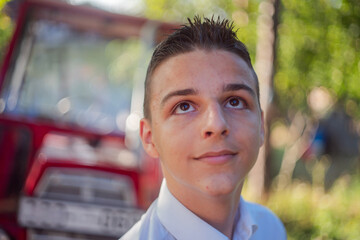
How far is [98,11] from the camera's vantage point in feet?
14.0

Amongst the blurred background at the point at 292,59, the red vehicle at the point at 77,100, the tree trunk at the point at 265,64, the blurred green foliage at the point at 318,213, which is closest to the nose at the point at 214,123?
the red vehicle at the point at 77,100

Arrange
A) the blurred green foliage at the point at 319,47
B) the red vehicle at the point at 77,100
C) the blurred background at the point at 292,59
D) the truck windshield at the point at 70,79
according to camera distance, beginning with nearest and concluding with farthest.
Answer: the red vehicle at the point at 77,100 → the truck windshield at the point at 70,79 → the blurred background at the point at 292,59 → the blurred green foliage at the point at 319,47

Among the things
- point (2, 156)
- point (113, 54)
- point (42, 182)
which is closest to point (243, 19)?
point (113, 54)

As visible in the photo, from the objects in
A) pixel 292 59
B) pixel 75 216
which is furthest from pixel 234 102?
pixel 292 59

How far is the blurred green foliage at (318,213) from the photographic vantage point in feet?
16.5

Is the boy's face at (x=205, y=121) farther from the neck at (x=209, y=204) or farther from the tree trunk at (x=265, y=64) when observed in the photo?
the tree trunk at (x=265, y=64)

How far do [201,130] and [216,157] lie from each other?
0.24ft

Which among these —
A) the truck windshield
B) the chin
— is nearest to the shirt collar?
the chin

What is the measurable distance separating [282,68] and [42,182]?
5532 millimetres

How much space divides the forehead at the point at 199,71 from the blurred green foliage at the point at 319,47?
345cm

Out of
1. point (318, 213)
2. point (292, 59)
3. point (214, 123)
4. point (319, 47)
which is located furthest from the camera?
point (292, 59)

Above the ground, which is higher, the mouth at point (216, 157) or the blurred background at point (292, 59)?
the mouth at point (216, 157)

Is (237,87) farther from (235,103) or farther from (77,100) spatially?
(77,100)

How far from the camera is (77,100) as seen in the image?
13.9ft
